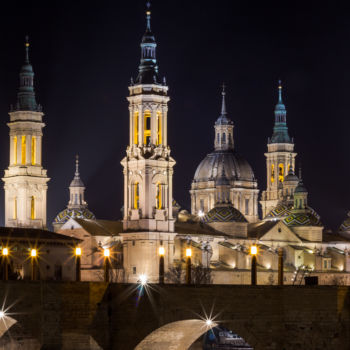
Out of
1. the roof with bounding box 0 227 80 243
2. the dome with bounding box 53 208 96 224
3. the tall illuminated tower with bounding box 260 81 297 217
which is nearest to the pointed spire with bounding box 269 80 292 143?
the tall illuminated tower with bounding box 260 81 297 217

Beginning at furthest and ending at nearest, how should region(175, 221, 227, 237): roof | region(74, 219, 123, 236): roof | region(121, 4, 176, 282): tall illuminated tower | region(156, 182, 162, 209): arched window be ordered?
region(175, 221, 227, 237): roof → region(74, 219, 123, 236): roof → region(156, 182, 162, 209): arched window → region(121, 4, 176, 282): tall illuminated tower

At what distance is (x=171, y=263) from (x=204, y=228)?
41.5 feet

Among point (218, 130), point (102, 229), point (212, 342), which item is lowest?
point (212, 342)

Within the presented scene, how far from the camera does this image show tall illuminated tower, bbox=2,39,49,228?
107 meters

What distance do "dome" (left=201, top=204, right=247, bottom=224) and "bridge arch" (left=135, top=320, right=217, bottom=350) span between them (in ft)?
265

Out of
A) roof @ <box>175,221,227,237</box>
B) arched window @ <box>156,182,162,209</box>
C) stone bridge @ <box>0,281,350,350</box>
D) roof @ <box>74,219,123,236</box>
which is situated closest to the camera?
stone bridge @ <box>0,281,350,350</box>

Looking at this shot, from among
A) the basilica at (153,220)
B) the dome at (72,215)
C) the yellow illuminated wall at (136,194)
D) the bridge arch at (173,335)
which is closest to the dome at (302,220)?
the basilica at (153,220)

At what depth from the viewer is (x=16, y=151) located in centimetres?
10800

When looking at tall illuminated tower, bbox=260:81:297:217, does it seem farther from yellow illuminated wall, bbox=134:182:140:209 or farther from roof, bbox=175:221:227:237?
yellow illuminated wall, bbox=134:182:140:209

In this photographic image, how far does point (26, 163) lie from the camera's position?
10781cm

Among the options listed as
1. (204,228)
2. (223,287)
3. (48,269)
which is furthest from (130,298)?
(204,228)

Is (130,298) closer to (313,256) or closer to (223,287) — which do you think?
(223,287)

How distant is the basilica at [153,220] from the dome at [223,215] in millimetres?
93

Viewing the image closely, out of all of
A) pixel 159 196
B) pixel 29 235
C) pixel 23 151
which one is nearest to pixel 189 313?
pixel 29 235
